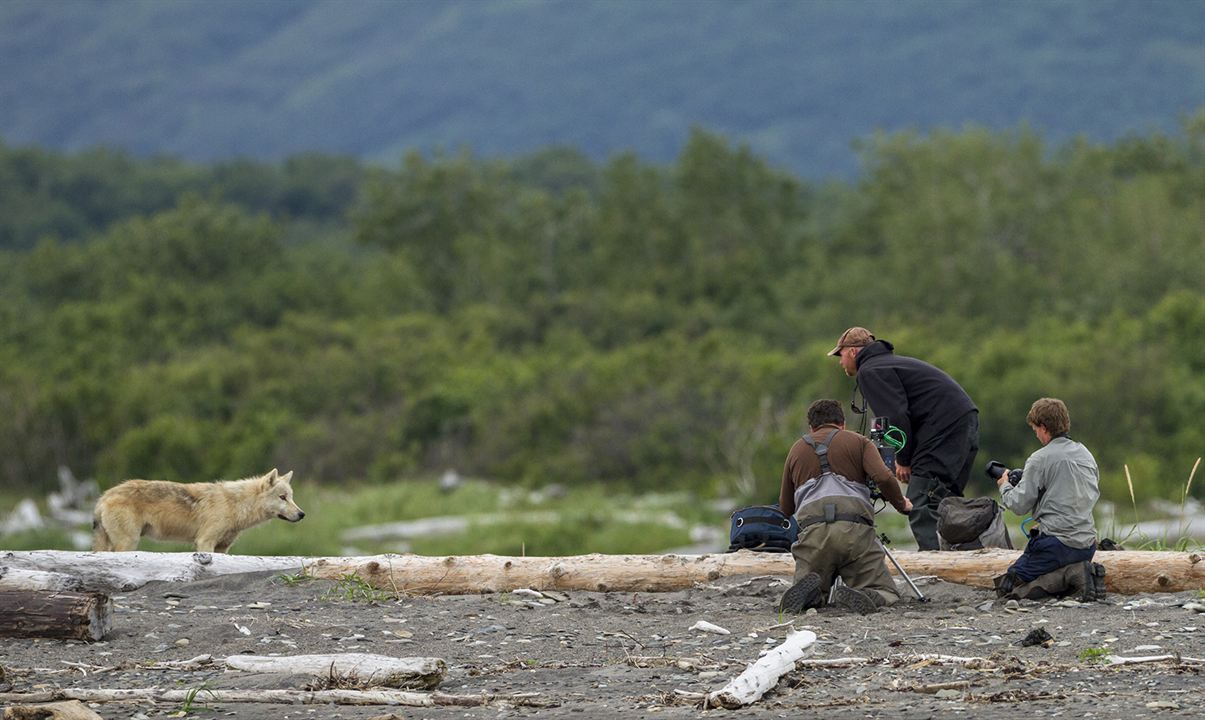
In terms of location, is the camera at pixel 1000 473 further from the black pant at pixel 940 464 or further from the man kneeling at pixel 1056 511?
the black pant at pixel 940 464

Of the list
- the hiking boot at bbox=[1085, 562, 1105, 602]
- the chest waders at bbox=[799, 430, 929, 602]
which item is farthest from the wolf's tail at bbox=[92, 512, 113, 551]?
the hiking boot at bbox=[1085, 562, 1105, 602]

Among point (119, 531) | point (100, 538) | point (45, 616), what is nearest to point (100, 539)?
point (100, 538)

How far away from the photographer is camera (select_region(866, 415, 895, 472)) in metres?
10.4

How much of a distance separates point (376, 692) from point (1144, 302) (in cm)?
4003

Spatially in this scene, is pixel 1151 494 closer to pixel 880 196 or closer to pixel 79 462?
pixel 79 462

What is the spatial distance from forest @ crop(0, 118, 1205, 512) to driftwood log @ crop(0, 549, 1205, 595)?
714 inches

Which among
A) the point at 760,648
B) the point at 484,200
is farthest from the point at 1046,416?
the point at 484,200

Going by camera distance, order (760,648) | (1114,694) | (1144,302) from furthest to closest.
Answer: (1144,302), (760,648), (1114,694)

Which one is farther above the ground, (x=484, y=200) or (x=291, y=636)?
(x=484, y=200)

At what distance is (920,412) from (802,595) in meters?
1.82

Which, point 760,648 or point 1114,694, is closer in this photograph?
point 1114,694

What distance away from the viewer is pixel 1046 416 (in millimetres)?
9289

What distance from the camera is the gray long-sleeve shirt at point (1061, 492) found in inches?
367

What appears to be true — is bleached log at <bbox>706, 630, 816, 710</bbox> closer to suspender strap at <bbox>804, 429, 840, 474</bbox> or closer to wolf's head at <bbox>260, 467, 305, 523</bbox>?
suspender strap at <bbox>804, 429, 840, 474</bbox>
